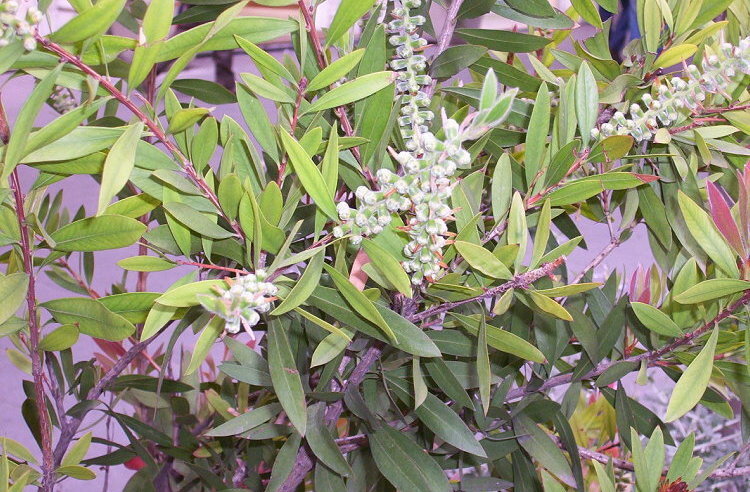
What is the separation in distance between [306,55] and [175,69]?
0.07 m

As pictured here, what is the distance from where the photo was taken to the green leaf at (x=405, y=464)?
1.29 feet

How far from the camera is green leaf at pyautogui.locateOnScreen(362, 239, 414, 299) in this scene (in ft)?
0.98

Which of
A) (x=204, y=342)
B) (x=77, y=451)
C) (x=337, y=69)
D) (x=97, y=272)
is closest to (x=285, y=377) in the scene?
(x=204, y=342)

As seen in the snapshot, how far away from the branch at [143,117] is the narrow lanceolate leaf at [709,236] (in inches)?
8.7

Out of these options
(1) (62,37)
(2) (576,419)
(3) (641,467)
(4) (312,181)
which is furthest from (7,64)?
(2) (576,419)

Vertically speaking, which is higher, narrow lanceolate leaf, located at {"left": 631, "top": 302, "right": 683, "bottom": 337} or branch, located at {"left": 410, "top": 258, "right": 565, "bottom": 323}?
branch, located at {"left": 410, "top": 258, "right": 565, "bottom": 323}

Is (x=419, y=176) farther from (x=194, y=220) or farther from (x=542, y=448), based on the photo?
(x=542, y=448)

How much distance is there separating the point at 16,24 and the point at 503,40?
11.6 inches

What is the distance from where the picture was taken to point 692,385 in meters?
0.34

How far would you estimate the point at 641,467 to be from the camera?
39 cm

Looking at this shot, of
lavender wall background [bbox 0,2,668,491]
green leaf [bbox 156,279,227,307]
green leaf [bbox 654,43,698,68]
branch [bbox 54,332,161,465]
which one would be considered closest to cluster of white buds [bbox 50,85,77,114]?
branch [bbox 54,332,161,465]

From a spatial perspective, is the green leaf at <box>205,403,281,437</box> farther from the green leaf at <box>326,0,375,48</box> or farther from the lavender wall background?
the lavender wall background

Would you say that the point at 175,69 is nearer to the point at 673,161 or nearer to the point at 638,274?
the point at 673,161

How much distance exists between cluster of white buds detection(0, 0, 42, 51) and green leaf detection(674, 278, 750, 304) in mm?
299
